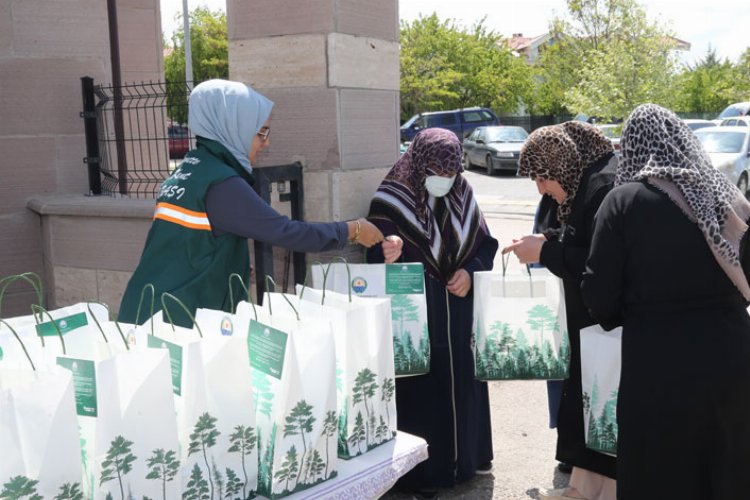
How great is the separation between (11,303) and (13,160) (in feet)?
3.71

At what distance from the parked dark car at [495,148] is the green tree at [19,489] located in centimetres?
2295

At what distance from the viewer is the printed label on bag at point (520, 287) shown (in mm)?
3240

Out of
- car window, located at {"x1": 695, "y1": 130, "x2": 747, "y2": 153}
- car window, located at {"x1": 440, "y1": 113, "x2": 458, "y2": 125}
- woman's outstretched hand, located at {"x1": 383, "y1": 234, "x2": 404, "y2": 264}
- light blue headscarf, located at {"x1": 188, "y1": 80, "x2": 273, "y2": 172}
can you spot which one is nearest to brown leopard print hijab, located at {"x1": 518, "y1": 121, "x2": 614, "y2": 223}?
woman's outstretched hand, located at {"x1": 383, "y1": 234, "x2": 404, "y2": 264}

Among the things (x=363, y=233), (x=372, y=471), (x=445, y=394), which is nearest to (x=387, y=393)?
(x=372, y=471)

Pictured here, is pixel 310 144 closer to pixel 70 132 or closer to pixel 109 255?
pixel 109 255

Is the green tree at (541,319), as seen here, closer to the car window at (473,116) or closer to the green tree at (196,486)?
the green tree at (196,486)

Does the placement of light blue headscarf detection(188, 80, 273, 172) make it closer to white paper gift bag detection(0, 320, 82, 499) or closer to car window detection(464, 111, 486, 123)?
white paper gift bag detection(0, 320, 82, 499)

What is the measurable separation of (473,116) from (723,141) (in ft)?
50.5

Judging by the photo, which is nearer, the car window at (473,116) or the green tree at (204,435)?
the green tree at (204,435)

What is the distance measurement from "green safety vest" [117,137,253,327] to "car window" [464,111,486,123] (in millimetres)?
28606

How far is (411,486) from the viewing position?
12.7 feet

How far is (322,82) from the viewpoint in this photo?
12.9ft

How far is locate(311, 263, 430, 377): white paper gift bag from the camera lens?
317 centimetres

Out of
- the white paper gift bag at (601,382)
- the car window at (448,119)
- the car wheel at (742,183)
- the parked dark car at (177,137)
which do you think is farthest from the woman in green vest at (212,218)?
the car window at (448,119)
